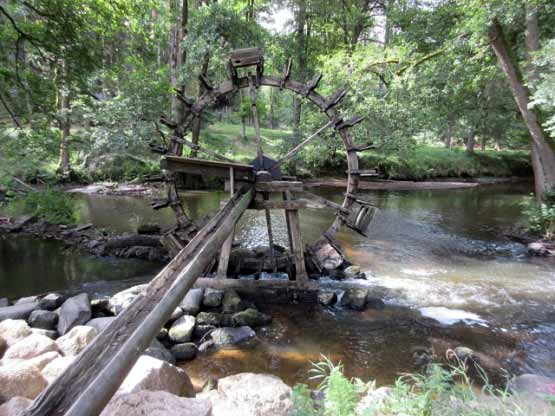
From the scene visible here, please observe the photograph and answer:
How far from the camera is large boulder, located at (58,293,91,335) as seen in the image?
4211 mm

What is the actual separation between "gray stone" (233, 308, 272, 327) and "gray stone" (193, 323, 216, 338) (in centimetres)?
36

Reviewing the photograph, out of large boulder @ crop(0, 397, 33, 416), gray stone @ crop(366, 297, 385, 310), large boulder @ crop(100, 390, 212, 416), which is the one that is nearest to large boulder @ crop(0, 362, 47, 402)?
large boulder @ crop(0, 397, 33, 416)

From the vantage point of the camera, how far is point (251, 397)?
283 cm

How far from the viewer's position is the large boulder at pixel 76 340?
348 centimetres

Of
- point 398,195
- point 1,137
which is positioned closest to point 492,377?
point 1,137

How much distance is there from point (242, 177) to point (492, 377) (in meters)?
4.41

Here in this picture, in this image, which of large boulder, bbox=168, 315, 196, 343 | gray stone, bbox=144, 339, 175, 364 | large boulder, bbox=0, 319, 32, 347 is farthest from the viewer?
large boulder, bbox=168, 315, 196, 343

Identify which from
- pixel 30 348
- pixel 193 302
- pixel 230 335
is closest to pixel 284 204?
pixel 193 302

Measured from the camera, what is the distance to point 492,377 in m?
3.89

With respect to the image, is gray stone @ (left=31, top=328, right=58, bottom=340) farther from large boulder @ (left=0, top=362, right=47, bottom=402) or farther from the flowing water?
the flowing water

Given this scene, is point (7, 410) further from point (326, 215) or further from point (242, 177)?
point (326, 215)

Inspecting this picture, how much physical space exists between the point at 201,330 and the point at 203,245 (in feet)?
5.36

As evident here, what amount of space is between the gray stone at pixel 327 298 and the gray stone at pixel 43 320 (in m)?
3.75

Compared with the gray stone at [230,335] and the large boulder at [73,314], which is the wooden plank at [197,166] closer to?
the large boulder at [73,314]
